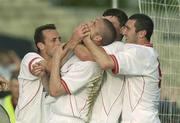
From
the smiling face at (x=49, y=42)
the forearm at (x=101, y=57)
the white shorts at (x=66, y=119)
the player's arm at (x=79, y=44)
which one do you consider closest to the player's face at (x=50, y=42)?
the smiling face at (x=49, y=42)

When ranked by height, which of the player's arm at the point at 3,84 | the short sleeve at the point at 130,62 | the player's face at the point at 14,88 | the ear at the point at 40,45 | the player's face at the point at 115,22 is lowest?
the player's face at the point at 14,88

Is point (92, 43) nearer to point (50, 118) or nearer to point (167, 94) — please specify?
point (50, 118)

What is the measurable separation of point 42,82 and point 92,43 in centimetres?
100

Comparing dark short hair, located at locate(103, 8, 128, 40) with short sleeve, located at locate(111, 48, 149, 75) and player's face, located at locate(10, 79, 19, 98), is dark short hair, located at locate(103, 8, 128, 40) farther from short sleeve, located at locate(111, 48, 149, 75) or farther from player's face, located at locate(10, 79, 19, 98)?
player's face, located at locate(10, 79, 19, 98)

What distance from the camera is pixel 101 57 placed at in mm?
7773

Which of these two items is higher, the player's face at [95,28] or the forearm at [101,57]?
the player's face at [95,28]

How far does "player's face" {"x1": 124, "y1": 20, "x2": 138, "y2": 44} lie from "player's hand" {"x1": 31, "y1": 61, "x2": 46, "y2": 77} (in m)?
0.90

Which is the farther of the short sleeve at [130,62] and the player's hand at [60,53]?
the player's hand at [60,53]

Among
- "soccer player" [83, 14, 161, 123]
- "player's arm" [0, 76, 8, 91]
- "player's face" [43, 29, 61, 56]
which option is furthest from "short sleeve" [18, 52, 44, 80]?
"soccer player" [83, 14, 161, 123]

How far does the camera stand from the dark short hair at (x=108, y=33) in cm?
807

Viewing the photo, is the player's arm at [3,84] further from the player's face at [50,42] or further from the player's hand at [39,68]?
the player's face at [50,42]

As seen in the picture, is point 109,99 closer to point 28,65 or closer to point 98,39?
point 98,39

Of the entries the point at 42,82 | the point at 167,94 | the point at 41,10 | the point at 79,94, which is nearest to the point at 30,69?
the point at 42,82

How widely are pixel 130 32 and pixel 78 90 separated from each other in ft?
2.46
